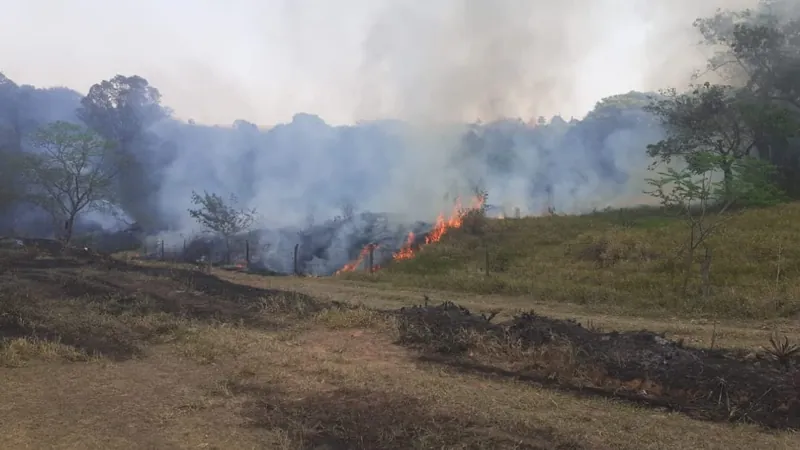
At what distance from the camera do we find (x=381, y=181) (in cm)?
4594

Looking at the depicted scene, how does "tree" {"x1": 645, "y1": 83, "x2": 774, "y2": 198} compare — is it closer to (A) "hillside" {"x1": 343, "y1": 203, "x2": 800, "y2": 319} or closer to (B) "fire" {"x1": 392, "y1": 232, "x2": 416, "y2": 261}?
(A) "hillside" {"x1": 343, "y1": 203, "x2": 800, "y2": 319}

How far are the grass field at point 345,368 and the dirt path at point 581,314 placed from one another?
0.31ft

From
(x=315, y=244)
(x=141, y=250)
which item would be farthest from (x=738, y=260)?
(x=141, y=250)

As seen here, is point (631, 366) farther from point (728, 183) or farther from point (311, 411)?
point (728, 183)

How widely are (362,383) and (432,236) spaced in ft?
73.1

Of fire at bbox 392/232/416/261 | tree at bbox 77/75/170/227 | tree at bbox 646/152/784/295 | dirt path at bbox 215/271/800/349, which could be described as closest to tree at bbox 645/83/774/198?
tree at bbox 646/152/784/295

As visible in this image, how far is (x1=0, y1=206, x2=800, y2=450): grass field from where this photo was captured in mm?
6996

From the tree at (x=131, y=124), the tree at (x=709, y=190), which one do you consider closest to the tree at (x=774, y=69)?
the tree at (x=709, y=190)

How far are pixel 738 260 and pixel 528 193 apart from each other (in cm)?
2482

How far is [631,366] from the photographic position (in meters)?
9.00

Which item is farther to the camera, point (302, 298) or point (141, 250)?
point (141, 250)

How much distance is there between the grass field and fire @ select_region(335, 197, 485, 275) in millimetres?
9411

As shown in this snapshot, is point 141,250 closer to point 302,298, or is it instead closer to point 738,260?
point 302,298

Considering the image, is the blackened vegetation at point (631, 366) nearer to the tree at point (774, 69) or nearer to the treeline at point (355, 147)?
the treeline at point (355, 147)
